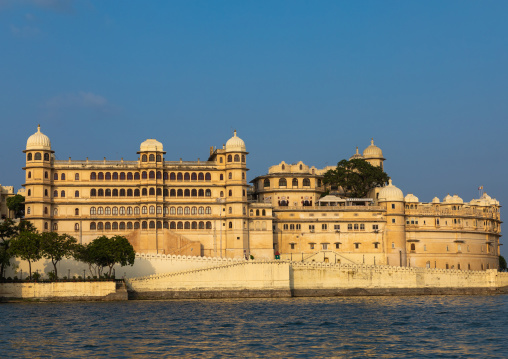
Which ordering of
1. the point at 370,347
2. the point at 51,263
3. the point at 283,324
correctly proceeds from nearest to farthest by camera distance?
the point at 370,347 → the point at 283,324 → the point at 51,263

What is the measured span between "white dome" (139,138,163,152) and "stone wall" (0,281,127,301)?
25.1m

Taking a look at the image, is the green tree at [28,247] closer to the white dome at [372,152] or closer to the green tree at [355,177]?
the green tree at [355,177]

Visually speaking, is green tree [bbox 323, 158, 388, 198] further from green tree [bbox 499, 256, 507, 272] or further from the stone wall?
the stone wall

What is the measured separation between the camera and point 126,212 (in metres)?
108

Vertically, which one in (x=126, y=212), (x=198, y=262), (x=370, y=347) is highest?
(x=126, y=212)

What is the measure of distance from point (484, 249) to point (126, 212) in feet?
182

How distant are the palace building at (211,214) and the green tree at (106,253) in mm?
14102

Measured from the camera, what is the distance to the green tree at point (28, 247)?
87.1m

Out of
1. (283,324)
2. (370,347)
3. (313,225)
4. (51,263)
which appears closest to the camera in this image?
(370,347)

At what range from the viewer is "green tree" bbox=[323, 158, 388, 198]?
12338cm

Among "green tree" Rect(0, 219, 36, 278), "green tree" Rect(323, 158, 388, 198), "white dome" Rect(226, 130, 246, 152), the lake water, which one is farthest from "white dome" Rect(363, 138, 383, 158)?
"green tree" Rect(0, 219, 36, 278)

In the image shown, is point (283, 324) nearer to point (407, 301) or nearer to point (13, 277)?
point (407, 301)

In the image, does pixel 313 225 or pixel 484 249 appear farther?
pixel 484 249

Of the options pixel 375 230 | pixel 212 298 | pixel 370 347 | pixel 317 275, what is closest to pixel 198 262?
pixel 212 298
